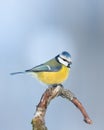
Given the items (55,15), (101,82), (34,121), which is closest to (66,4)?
(55,15)

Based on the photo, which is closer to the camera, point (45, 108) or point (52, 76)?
point (45, 108)

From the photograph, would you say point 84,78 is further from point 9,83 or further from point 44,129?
point 44,129

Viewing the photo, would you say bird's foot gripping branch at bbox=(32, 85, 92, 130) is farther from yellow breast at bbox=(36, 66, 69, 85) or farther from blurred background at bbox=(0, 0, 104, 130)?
blurred background at bbox=(0, 0, 104, 130)

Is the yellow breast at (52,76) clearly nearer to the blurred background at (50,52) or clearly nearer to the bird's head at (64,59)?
the bird's head at (64,59)

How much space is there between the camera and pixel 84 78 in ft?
3.10

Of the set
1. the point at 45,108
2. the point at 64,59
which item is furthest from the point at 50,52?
Result: the point at 45,108

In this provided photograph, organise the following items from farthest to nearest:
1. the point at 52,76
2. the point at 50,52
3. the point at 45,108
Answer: the point at 50,52 < the point at 52,76 < the point at 45,108

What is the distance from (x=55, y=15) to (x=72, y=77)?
8.3 inches

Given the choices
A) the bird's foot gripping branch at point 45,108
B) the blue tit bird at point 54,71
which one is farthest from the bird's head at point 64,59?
the bird's foot gripping branch at point 45,108

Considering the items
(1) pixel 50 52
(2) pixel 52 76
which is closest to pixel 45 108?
(2) pixel 52 76

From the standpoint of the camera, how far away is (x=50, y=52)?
0.87 m

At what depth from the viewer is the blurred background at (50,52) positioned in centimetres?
86

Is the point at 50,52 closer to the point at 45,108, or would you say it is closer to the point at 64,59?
the point at 64,59

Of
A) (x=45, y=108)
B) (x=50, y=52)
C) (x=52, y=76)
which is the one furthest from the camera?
(x=50, y=52)
